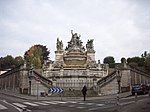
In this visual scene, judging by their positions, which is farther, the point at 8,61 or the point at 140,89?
the point at 8,61

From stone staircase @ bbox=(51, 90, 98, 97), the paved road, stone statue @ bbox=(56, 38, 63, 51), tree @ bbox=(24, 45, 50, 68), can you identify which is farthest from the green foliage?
the paved road

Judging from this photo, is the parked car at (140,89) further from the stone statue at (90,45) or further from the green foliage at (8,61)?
the green foliage at (8,61)

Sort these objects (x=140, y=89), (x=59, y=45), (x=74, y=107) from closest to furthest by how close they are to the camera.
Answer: (x=74, y=107) → (x=140, y=89) → (x=59, y=45)

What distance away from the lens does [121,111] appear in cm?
1481

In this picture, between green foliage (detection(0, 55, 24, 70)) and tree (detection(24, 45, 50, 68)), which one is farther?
green foliage (detection(0, 55, 24, 70))

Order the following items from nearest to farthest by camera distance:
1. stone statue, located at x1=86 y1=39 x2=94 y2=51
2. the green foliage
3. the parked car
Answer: the parked car, stone statue, located at x1=86 y1=39 x2=94 y2=51, the green foliage

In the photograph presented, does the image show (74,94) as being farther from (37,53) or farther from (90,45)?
(37,53)

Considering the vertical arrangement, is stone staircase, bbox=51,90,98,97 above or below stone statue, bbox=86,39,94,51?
below

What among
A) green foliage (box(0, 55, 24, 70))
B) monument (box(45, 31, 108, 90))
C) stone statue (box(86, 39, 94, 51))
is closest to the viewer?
monument (box(45, 31, 108, 90))

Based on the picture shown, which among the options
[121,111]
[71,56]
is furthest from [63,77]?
[121,111]

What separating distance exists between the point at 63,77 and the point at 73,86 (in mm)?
6214

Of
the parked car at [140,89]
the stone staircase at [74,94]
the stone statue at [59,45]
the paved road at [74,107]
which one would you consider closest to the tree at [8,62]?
the stone statue at [59,45]

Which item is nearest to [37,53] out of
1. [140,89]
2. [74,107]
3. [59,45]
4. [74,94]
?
[59,45]

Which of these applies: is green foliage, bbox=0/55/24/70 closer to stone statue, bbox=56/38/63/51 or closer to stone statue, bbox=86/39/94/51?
stone statue, bbox=56/38/63/51
